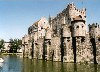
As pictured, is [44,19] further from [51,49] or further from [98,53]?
[98,53]

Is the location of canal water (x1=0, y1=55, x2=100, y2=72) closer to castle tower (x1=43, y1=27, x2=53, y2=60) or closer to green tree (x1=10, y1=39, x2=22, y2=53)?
castle tower (x1=43, y1=27, x2=53, y2=60)

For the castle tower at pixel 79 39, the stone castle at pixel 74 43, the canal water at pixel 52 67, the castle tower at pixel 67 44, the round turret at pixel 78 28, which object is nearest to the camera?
the canal water at pixel 52 67

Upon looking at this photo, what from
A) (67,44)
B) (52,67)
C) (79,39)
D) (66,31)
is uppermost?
(66,31)

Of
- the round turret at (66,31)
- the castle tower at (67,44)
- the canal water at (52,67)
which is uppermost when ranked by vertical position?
the round turret at (66,31)

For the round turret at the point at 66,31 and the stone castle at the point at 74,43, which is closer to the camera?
A: the stone castle at the point at 74,43

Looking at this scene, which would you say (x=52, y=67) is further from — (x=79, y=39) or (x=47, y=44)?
(x=47, y=44)

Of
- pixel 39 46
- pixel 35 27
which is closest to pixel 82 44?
pixel 39 46

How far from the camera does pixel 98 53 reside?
47312mm

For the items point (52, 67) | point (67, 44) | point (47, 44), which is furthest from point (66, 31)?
point (52, 67)

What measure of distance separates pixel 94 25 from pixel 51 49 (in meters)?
14.9

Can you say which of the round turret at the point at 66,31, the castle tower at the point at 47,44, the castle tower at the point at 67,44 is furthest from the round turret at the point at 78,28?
the castle tower at the point at 47,44

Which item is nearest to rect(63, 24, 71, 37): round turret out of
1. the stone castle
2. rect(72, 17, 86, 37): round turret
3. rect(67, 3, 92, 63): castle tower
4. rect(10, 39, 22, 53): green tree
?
the stone castle

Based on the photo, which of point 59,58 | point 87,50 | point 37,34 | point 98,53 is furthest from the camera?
point 37,34

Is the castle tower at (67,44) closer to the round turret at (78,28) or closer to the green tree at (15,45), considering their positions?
the round turret at (78,28)
